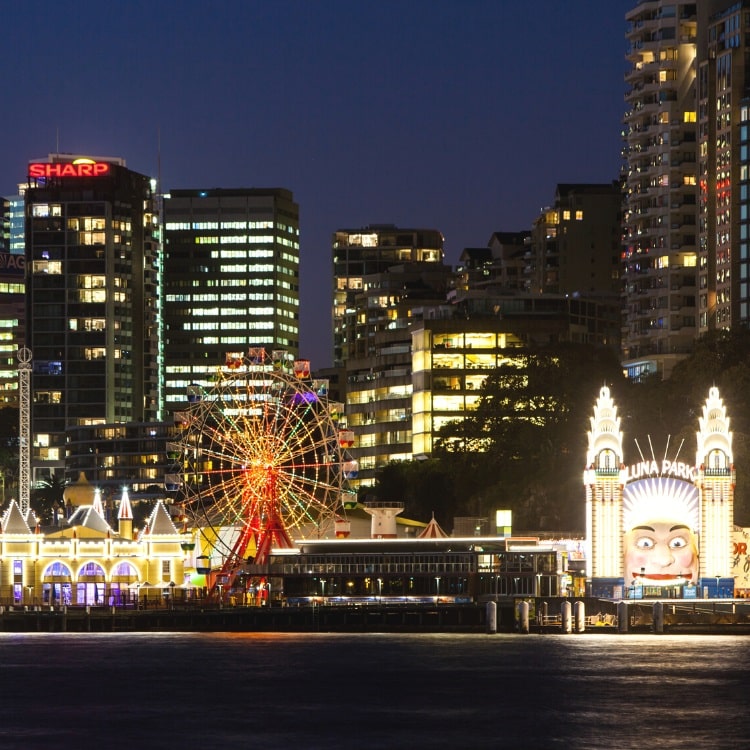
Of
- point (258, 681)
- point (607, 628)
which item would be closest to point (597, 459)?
point (607, 628)

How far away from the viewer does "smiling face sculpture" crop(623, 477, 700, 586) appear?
154 meters

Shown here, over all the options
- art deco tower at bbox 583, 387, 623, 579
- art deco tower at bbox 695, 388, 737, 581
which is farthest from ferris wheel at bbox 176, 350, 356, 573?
art deco tower at bbox 695, 388, 737, 581

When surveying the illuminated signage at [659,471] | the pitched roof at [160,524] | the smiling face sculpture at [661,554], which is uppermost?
the illuminated signage at [659,471]

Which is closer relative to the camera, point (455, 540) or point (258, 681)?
point (258, 681)

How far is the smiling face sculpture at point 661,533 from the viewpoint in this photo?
154 meters

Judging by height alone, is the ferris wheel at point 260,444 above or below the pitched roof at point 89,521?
above

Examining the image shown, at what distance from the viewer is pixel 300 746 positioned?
93062 millimetres

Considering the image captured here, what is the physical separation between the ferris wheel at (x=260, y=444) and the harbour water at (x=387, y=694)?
12446mm

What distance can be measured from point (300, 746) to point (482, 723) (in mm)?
10920

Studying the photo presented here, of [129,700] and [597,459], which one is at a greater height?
[597,459]

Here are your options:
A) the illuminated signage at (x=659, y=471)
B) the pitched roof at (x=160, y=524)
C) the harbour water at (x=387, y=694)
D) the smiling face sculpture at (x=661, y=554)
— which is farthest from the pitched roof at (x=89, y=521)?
the smiling face sculpture at (x=661, y=554)

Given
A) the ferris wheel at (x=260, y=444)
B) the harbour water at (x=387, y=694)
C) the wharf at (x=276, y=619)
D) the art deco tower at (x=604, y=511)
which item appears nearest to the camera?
the harbour water at (x=387, y=694)

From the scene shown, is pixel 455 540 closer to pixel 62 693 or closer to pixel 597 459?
pixel 597 459

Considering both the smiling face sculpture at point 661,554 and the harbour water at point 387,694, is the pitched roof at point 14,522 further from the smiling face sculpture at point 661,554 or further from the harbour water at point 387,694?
the smiling face sculpture at point 661,554
